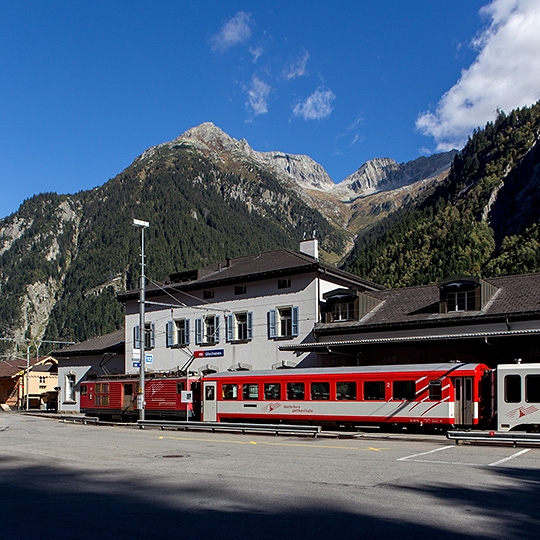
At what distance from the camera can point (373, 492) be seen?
415 inches

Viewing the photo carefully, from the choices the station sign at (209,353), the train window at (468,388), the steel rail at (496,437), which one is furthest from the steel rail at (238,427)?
the station sign at (209,353)

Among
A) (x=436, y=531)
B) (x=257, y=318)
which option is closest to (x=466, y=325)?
(x=257, y=318)

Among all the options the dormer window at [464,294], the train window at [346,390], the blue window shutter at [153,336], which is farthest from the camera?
the blue window shutter at [153,336]

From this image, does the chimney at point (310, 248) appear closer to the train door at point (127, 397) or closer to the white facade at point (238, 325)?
the white facade at point (238, 325)

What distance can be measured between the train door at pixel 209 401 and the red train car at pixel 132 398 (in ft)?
3.77

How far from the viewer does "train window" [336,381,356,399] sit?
26359 mm

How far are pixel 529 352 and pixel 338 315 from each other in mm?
11282

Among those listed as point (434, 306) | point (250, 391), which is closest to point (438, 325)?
point (434, 306)

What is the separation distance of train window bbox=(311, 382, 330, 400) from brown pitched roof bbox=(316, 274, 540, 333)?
6209mm

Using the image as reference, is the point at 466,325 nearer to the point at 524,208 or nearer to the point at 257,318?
the point at 257,318

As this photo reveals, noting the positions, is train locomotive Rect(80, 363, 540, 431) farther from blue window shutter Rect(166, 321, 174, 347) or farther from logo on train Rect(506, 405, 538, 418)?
blue window shutter Rect(166, 321, 174, 347)

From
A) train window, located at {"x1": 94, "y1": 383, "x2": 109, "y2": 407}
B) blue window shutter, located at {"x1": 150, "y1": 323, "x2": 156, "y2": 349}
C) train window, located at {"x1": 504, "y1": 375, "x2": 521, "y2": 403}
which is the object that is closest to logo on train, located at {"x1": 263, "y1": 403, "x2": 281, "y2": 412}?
train window, located at {"x1": 504, "y1": 375, "x2": 521, "y2": 403}

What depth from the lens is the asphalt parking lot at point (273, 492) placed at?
26.4 feet

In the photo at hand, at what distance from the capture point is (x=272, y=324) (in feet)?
124
